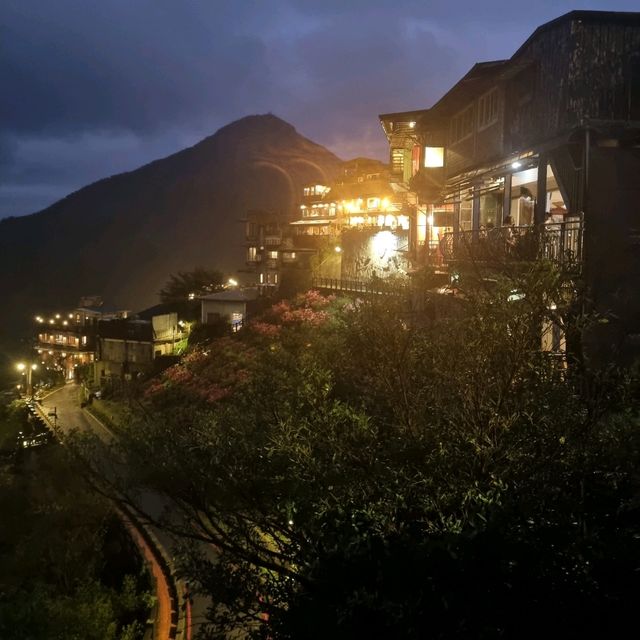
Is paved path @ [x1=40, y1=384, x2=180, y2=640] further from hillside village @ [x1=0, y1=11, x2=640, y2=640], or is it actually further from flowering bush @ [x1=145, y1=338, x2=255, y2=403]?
flowering bush @ [x1=145, y1=338, x2=255, y2=403]

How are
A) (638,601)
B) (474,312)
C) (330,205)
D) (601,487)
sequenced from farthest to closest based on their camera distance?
(330,205), (474,312), (601,487), (638,601)

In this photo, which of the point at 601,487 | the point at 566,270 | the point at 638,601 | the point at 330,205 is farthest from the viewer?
the point at 330,205

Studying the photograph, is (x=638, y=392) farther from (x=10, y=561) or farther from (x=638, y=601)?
(x=10, y=561)

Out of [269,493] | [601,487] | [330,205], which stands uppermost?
[330,205]

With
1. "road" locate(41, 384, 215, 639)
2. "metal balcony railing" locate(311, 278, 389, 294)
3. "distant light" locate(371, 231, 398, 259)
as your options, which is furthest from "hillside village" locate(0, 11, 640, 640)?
"distant light" locate(371, 231, 398, 259)

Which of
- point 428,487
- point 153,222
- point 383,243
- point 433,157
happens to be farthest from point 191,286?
point 153,222

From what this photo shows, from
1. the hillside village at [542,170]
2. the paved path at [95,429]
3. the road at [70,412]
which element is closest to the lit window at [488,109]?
the hillside village at [542,170]

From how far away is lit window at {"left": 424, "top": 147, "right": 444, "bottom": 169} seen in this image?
64.4ft

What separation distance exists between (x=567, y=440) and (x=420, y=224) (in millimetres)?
19074

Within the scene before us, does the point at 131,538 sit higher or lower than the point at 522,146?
lower

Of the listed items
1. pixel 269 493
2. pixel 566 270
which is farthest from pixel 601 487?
pixel 269 493

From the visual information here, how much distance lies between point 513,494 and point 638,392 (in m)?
4.63

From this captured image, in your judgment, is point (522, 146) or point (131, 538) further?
point (131, 538)

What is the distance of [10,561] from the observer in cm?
1695
